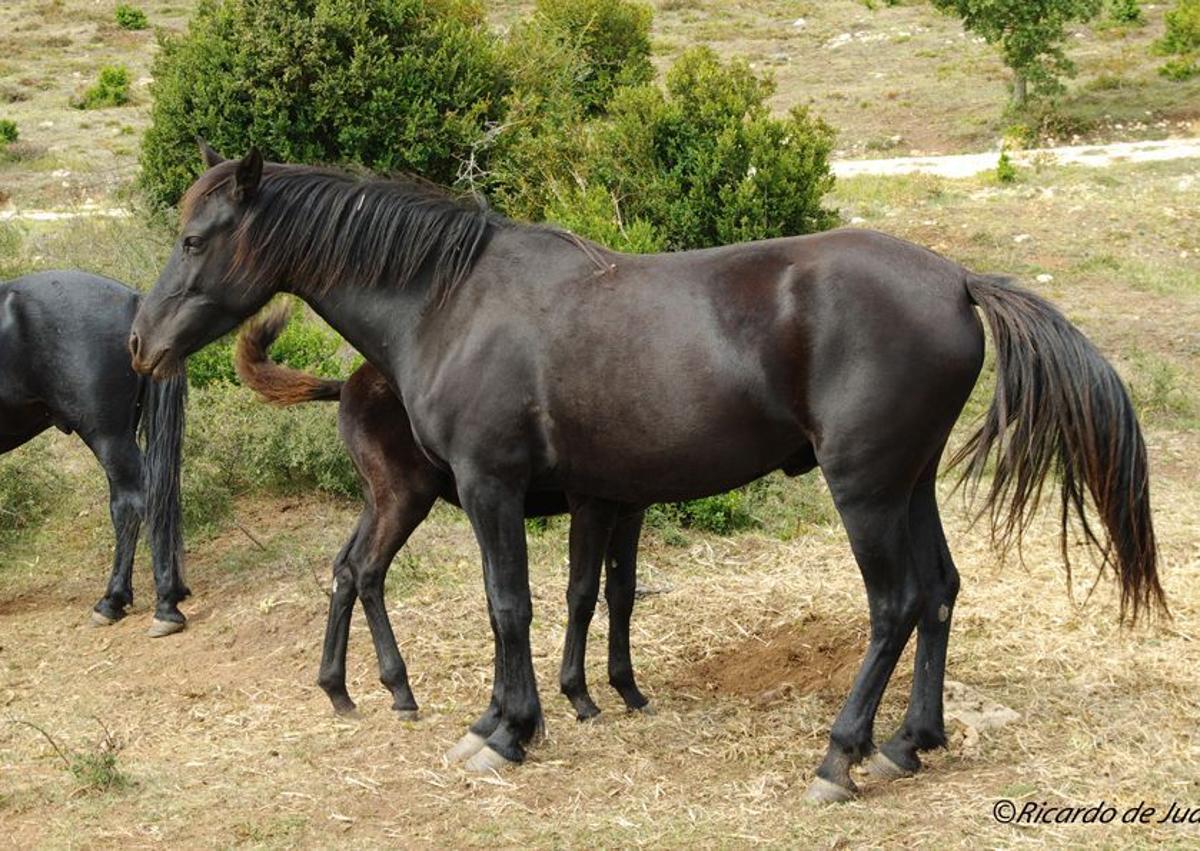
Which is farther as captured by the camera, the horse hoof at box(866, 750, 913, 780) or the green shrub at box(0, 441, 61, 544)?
the green shrub at box(0, 441, 61, 544)

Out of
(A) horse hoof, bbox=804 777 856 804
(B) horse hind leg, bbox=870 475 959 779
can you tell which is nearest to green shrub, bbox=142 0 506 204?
(B) horse hind leg, bbox=870 475 959 779

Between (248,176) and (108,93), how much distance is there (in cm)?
2817

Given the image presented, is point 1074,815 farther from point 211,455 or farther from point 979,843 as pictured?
point 211,455

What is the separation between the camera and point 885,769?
5113 millimetres

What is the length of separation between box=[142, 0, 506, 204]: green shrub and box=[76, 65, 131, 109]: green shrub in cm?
2067

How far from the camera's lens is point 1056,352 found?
15.9ft

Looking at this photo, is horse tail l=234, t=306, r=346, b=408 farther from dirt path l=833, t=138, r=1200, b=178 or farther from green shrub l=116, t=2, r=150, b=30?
green shrub l=116, t=2, r=150, b=30

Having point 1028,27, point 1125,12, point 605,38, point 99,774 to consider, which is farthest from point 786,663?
point 1125,12

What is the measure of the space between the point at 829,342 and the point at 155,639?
4.58m

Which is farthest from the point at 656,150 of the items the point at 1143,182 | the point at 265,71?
the point at 1143,182

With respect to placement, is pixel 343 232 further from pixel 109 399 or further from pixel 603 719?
pixel 109 399

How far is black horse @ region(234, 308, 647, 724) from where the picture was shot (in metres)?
5.93

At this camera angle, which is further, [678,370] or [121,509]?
[121,509]

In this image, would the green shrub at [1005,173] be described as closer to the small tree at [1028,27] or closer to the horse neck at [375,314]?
the small tree at [1028,27]
